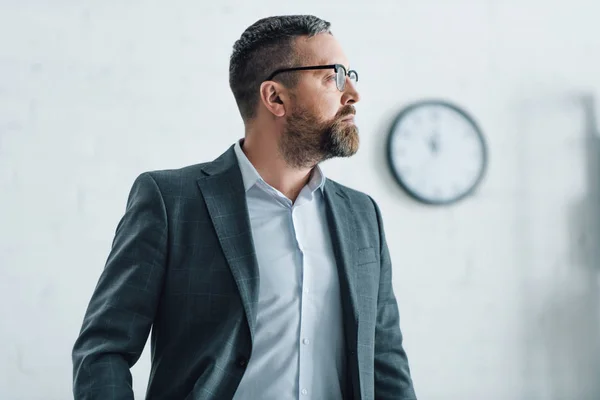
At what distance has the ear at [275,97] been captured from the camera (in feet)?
5.09

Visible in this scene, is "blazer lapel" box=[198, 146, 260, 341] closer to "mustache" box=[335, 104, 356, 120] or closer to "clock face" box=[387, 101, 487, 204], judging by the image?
"mustache" box=[335, 104, 356, 120]

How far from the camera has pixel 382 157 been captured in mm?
2867

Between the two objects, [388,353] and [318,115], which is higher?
[318,115]

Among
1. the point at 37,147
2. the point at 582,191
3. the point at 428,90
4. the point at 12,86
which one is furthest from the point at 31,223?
the point at 582,191

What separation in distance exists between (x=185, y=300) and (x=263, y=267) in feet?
0.58

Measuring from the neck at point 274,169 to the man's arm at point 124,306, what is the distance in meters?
0.28

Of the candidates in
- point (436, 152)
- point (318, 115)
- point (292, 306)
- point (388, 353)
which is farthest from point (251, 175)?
point (436, 152)

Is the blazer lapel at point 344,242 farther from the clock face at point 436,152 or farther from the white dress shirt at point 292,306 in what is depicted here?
the clock face at point 436,152

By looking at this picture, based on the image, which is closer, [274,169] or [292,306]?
[292,306]

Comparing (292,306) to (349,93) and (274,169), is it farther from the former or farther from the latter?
(349,93)

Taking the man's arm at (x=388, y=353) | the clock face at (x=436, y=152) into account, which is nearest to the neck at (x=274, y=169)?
the man's arm at (x=388, y=353)

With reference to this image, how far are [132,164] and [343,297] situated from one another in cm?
142

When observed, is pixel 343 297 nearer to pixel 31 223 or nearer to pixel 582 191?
pixel 31 223

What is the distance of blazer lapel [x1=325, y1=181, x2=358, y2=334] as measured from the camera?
1406 millimetres
